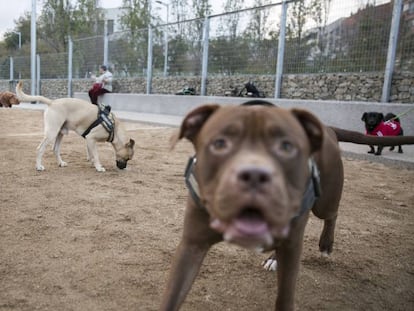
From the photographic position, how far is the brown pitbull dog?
1.49m

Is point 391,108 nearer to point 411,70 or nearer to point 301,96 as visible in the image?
point 411,70

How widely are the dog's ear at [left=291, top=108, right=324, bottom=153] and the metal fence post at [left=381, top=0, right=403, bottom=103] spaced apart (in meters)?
9.34

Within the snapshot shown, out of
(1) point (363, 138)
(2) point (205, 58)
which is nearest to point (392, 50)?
(2) point (205, 58)

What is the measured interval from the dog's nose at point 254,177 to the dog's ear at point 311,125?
549 mm

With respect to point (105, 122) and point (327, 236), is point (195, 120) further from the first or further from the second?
point (105, 122)

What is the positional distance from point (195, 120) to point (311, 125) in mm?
554

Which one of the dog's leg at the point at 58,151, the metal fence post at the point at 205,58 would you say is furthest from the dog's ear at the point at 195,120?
the metal fence post at the point at 205,58

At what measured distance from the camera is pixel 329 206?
9.30 ft

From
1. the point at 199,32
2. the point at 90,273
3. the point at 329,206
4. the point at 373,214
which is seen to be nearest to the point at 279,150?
the point at 329,206

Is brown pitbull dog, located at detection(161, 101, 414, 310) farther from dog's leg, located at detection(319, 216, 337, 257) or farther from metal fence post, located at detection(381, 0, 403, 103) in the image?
metal fence post, located at detection(381, 0, 403, 103)

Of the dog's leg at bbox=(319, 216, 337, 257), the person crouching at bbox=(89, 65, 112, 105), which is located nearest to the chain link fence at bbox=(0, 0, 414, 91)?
the person crouching at bbox=(89, 65, 112, 105)

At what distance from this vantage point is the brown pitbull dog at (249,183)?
149 cm

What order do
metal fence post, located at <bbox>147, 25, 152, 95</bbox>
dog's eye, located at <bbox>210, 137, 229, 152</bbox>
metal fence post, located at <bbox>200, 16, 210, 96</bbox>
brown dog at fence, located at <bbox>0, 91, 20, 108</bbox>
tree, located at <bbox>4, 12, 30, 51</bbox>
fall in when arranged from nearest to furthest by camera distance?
dog's eye, located at <bbox>210, 137, 229, 152</bbox> < brown dog at fence, located at <bbox>0, 91, 20, 108</bbox> < metal fence post, located at <bbox>200, 16, 210, 96</bbox> < metal fence post, located at <bbox>147, 25, 152, 95</bbox> < tree, located at <bbox>4, 12, 30, 51</bbox>

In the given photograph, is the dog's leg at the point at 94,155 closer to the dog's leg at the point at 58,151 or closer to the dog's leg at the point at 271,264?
the dog's leg at the point at 58,151
